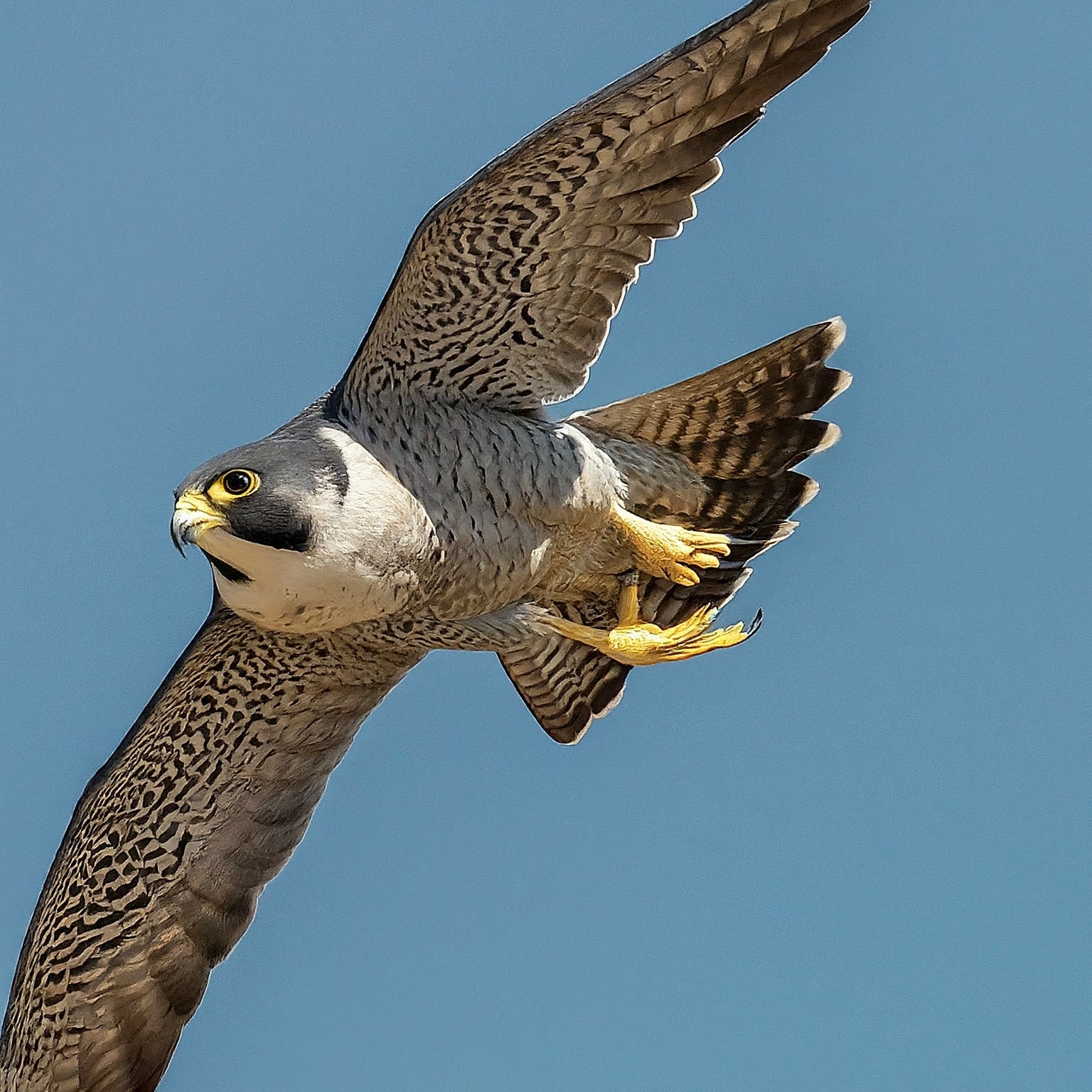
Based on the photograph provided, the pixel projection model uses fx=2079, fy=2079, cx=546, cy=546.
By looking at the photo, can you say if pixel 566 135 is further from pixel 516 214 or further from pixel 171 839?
pixel 171 839

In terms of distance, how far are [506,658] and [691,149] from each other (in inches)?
137

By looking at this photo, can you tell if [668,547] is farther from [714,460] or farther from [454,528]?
[454,528]

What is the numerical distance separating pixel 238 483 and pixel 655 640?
3.16 metres

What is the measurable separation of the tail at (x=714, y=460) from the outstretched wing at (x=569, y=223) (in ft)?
2.89

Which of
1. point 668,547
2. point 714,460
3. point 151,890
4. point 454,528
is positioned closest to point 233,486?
point 454,528

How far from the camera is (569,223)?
11094 mm

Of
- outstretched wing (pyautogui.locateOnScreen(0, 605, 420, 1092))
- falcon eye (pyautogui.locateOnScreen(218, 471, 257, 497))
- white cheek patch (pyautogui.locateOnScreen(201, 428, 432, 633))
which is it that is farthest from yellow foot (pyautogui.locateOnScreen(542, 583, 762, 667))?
falcon eye (pyautogui.locateOnScreen(218, 471, 257, 497))

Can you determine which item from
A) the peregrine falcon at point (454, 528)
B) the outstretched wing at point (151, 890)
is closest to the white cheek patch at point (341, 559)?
the peregrine falcon at point (454, 528)

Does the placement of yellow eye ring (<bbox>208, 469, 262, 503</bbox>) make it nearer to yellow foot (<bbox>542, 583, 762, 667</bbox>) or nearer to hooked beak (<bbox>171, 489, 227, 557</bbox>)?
hooked beak (<bbox>171, 489, 227, 557</bbox>)

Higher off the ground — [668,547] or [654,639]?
[668,547]

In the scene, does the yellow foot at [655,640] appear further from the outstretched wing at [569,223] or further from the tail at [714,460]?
the outstretched wing at [569,223]

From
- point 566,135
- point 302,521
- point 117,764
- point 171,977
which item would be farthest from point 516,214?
point 171,977

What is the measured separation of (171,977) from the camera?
12.2 metres

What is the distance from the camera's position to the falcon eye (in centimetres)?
995
